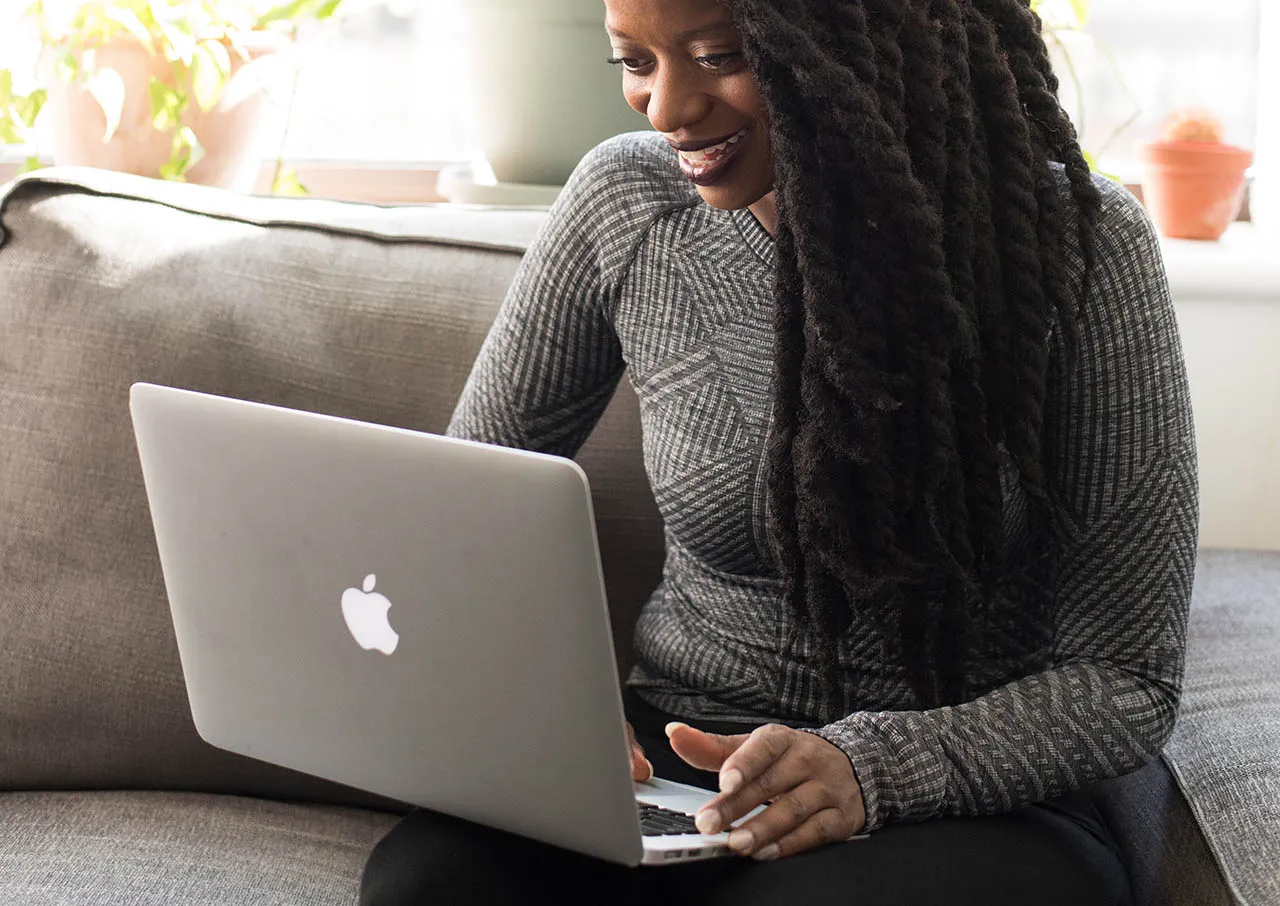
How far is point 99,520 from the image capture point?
1.25 meters

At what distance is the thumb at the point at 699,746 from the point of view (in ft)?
2.95

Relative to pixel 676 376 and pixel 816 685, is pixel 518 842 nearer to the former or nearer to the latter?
pixel 816 685

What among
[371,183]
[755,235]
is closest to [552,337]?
[755,235]

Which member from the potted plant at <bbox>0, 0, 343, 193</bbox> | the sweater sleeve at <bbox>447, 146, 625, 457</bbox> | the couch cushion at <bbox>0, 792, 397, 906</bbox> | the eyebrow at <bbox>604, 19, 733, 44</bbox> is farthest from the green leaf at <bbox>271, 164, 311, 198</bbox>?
the eyebrow at <bbox>604, 19, 733, 44</bbox>

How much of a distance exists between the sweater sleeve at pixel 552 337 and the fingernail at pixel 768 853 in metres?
0.44

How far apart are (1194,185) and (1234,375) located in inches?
9.3

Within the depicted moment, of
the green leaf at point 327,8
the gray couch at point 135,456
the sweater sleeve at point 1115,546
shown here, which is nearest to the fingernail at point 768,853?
the sweater sleeve at point 1115,546

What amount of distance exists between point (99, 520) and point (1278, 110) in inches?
54.7

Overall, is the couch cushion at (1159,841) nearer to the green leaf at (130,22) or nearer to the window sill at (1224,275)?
the window sill at (1224,275)

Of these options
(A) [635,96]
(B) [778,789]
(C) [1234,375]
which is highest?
(A) [635,96]

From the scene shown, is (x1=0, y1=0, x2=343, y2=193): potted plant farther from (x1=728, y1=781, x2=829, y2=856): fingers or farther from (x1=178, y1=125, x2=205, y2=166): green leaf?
(x1=728, y1=781, x2=829, y2=856): fingers

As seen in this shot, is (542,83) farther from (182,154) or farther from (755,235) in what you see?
(755,235)

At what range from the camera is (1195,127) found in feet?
5.45

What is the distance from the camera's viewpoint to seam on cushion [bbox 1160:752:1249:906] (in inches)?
35.8
